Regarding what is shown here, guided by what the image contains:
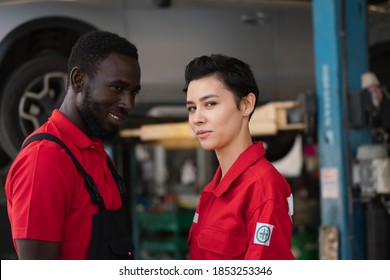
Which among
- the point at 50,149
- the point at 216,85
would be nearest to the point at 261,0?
the point at 216,85

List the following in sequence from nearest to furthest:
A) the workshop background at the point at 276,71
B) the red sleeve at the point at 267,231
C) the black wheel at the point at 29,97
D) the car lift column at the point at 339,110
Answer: the red sleeve at the point at 267,231
the black wheel at the point at 29,97
the workshop background at the point at 276,71
the car lift column at the point at 339,110

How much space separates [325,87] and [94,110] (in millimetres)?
2311

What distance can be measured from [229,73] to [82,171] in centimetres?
42

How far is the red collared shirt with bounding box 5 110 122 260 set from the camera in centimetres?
136

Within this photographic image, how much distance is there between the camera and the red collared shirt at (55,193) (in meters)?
1.36

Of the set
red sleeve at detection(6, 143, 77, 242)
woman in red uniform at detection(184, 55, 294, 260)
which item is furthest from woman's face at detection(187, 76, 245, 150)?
red sleeve at detection(6, 143, 77, 242)

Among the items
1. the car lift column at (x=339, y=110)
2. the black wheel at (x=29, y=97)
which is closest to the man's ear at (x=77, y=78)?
the black wheel at (x=29, y=97)

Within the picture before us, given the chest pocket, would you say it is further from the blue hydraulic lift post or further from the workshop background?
the blue hydraulic lift post

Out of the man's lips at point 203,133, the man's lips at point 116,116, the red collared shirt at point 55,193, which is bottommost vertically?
the red collared shirt at point 55,193

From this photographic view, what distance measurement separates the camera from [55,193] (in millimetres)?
1375

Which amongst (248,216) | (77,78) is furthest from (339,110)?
(77,78)

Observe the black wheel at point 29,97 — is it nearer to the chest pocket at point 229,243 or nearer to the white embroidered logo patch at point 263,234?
the chest pocket at point 229,243

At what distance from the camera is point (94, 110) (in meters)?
1.52

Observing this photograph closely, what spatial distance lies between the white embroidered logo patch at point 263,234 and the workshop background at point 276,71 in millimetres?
1625
